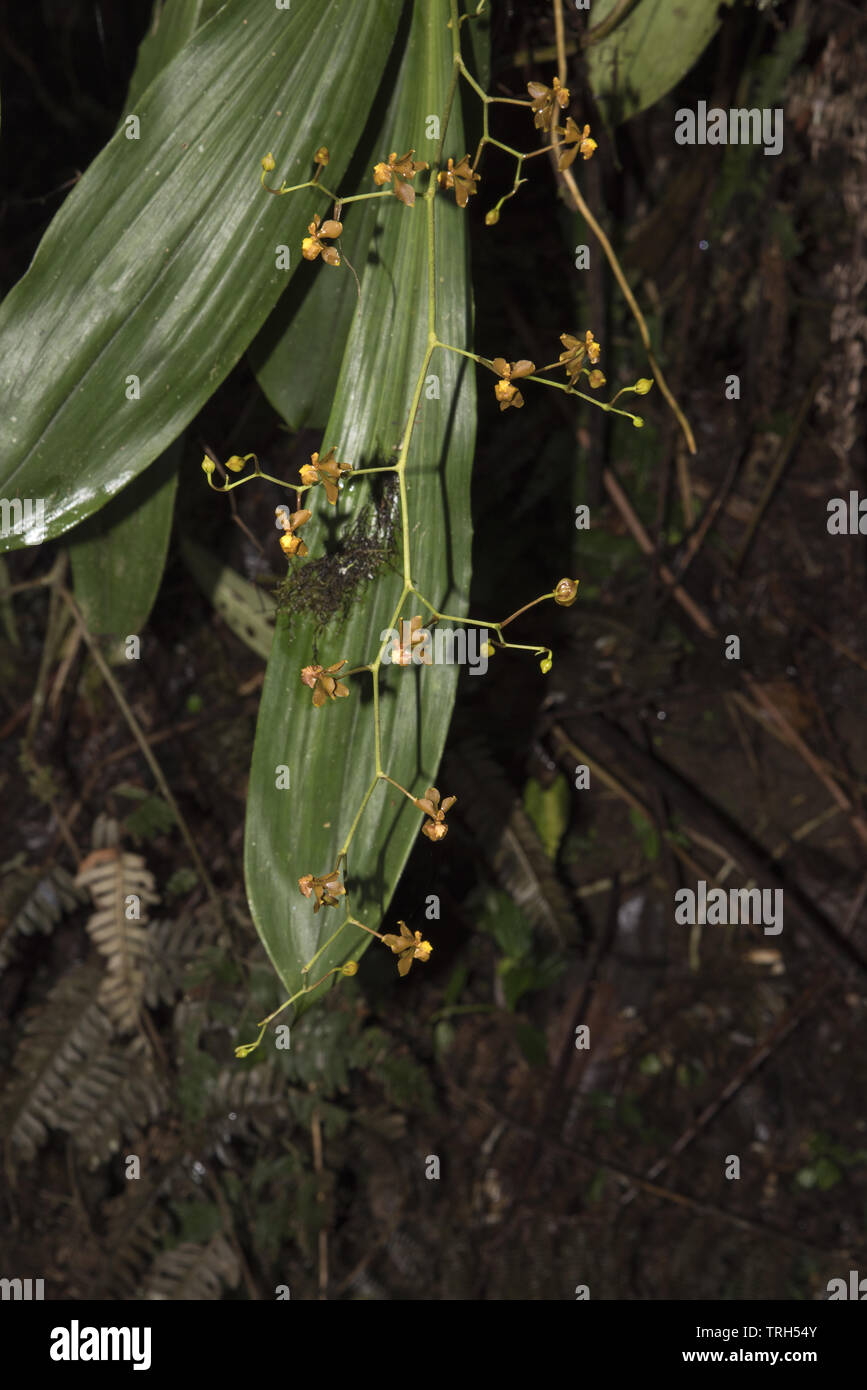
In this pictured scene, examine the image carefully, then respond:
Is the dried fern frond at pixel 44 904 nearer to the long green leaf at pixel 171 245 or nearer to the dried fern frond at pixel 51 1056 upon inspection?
the dried fern frond at pixel 51 1056

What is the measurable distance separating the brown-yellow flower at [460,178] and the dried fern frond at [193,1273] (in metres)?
1.23

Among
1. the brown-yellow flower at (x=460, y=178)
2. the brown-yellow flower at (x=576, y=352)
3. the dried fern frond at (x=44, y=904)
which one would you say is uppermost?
the brown-yellow flower at (x=460, y=178)

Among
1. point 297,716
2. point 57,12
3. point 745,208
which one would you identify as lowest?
point 297,716

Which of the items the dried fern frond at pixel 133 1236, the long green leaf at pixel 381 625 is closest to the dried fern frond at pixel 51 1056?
the dried fern frond at pixel 133 1236

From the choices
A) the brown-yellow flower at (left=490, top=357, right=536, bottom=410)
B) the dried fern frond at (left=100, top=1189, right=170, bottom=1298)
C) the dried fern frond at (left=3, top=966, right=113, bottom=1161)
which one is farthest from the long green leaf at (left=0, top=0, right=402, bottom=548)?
the dried fern frond at (left=100, top=1189, right=170, bottom=1298)

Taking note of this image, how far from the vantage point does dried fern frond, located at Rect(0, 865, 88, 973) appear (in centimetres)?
125

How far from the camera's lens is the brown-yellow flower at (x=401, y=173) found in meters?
0.68

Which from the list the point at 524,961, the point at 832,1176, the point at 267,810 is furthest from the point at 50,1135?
the point at 832,1176

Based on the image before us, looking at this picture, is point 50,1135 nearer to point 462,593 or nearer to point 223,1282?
point 223,1282

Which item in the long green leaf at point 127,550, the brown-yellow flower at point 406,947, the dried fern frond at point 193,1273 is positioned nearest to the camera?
the brown-yellow flower at point 406,947

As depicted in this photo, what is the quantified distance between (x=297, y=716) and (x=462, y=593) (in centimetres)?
17

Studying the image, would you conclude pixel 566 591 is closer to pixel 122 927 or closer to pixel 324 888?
pixel 324 888

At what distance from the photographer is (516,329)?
1.32m

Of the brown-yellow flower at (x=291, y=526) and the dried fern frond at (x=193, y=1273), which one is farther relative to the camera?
the dried fern frond at (x=193, y=1273)
